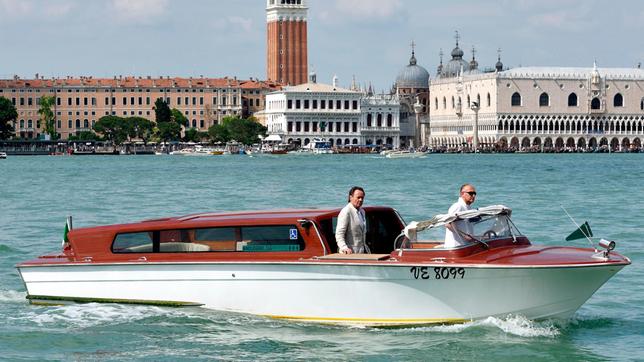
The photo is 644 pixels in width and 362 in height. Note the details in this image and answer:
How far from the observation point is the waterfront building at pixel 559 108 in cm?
13738

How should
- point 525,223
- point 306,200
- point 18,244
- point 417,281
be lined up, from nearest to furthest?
point 417,281 → point 18,244 → point 525,223 → point 306,200

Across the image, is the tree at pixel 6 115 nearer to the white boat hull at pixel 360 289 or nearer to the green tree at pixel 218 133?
the green tree at pixel 218 133

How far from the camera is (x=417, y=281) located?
1427 centimetres

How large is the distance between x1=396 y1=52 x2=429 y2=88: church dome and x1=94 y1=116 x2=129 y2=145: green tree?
139 ft

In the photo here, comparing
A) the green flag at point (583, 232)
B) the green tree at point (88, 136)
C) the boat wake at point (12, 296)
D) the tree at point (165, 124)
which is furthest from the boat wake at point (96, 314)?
the green tree at point (88, 136)

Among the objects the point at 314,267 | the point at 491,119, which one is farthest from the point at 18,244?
the point at 491,119

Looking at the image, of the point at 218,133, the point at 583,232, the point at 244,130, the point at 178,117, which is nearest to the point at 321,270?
the point at 583,232

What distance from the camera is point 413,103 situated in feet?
527

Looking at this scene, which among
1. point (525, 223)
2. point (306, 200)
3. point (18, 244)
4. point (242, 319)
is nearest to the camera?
point (242, 319)

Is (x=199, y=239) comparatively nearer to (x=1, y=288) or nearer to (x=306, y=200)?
(x=1, y=288)

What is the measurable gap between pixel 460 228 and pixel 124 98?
136843 millimetres

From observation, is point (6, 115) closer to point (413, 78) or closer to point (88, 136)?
point (88, 136)

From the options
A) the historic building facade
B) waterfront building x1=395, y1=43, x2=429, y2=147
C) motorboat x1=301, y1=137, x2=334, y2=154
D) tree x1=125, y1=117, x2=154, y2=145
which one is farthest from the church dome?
tree x1=125, y1=117, x2=154, y2=145

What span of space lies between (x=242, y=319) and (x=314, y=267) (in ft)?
4.09
